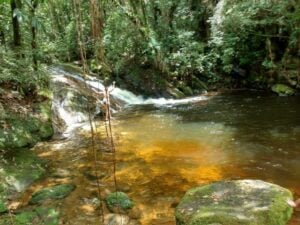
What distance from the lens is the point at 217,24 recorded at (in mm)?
13633

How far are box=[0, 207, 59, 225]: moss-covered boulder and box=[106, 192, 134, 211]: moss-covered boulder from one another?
64 cm

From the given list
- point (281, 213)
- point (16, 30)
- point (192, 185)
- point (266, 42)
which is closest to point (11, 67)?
point (16, 30)

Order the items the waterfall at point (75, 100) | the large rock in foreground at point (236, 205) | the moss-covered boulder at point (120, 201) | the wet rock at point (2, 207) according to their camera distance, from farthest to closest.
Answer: the waterfall at point (75, 100), the moss-covered boulder at point (120, 201), the wet rock at point (2, 207), the large rock in foreground at point (236, 205)

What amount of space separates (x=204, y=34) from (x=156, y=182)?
34.1 ft

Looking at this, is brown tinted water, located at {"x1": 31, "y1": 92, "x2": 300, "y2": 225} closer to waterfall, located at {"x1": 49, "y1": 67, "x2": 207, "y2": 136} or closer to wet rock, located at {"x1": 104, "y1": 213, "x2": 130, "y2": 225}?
wet rock, located at {"x1": 104, "y1": 213, "x2": 130, "y2": 225}

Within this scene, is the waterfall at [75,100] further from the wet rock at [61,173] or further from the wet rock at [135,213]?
the wet rock at [135,213]

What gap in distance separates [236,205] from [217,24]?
11.0 m

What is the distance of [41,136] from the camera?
7.64m

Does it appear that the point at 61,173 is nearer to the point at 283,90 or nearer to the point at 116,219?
the point at 116,219

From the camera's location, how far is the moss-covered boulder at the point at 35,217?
4227 millimetres

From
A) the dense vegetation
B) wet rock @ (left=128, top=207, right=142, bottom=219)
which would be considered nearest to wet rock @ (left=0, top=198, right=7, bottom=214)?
wet rock @ (left=128, top=207, right=142, bottom=219)

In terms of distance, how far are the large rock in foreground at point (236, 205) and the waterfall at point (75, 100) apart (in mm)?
4469

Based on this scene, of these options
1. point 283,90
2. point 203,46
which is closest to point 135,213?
point 283,90

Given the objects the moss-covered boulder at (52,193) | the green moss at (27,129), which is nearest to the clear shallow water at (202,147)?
the moss-covered boulder at (52,193)
